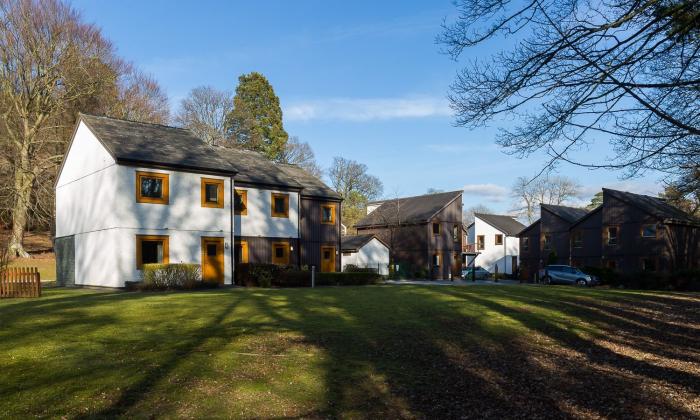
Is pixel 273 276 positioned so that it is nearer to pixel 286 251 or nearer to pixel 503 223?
pixel 286 251

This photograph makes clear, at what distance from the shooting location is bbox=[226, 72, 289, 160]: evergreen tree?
63781 millimetres

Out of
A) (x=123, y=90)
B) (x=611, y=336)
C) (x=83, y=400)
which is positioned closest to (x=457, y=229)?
(x=123, y=90)

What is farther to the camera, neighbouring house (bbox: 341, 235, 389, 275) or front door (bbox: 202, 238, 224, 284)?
neighbouring house (bbox: 341, 235, 389, 275)

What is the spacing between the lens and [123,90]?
4975 cm

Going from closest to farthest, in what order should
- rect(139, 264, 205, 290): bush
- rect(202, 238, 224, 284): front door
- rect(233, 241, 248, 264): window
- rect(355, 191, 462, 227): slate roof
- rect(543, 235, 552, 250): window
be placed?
1. rect(139, 264, 205, 290): bush
2. rect(202, 238, 224, 284): front door
3. rect(233, 241, 248, 264): window
4. rect(355, 191, 462, 227): slate roof
5. rect(543, 235, 552, 250): window

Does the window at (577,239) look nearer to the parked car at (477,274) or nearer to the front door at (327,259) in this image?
the parked car at (477,274)

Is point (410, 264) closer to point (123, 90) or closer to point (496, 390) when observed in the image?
point (123, 90)

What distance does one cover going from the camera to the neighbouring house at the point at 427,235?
180ft

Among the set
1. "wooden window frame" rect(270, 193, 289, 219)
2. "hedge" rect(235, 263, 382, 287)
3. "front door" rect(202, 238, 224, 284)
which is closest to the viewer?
"hedge" rect(235, 263, 382, 287)

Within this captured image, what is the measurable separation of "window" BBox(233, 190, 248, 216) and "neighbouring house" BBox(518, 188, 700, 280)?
30539 mm

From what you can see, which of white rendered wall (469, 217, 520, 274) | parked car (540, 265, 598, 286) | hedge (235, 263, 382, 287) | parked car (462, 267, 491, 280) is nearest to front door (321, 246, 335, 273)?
hedge (235, 263, 382, 287)

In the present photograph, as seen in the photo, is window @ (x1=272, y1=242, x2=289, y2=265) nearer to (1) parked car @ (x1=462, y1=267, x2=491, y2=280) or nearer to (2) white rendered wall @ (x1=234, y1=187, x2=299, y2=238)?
(2) white rendered wall @ (x1=234, y1=187, x2=299, y2=238)

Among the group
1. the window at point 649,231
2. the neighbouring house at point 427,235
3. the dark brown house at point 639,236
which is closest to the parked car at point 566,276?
the dark brown house at point 639,236

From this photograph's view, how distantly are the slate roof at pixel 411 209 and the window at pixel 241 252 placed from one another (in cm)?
2616
